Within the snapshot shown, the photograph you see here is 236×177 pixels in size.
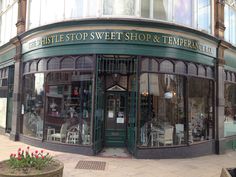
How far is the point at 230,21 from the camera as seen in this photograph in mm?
14461

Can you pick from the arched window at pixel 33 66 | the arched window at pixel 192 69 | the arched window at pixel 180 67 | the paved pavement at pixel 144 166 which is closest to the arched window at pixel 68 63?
the arched window at pixel 33 66

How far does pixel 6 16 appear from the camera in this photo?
1631 cm

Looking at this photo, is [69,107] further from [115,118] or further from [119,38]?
[119,38]

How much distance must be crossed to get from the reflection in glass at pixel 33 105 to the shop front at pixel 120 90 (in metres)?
0.04

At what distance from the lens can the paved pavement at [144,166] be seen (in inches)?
315

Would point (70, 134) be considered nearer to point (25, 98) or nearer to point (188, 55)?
point (25, 98)

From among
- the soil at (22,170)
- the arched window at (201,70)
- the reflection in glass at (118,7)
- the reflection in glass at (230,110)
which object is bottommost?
the soil at (22,170)

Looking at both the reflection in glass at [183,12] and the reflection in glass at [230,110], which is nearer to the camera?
the reflection in glass at [183,12]

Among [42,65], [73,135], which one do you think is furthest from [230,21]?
[73,135]

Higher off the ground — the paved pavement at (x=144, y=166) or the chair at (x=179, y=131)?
the chair at (x=179, y=131)

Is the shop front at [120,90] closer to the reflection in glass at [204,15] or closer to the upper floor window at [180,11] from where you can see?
the upper floor window at [180,11]

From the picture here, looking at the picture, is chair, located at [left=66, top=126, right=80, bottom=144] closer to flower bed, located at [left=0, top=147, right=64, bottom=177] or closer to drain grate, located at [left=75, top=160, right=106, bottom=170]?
drain grate, located at [left=75, top=160, right=106, bottom=170]

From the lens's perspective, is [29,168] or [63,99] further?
[63,99]

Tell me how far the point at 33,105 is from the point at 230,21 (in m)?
10.6
